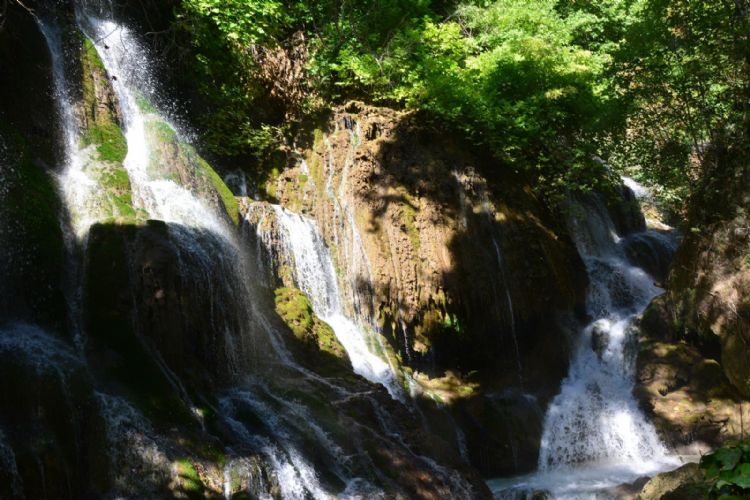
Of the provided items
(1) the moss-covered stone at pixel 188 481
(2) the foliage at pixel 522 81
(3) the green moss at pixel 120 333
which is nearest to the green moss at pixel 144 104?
(2) the foliage at pixel 522 81

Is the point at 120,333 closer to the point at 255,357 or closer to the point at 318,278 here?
the point at 255,357

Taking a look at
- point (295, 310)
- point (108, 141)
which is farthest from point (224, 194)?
point (295, 310)

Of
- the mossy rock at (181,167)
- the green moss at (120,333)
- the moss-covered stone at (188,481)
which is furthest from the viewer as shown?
the mossy rock at (181,167)

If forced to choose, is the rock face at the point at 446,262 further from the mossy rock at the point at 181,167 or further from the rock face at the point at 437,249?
the mossy rock at the point at 181,167

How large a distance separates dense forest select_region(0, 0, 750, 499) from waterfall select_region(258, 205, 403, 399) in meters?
0.06

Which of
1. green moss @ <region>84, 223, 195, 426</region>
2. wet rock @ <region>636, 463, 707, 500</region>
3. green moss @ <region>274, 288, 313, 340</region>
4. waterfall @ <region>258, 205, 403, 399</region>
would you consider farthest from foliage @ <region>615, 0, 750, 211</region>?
green moss @ <region>84, 223, 195, 426</region>

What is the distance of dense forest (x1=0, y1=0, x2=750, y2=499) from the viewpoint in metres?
6.69

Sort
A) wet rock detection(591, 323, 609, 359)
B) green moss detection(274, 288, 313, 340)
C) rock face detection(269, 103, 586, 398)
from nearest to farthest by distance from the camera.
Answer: green moss detection(274, 288, 313, 340)
rock face detection(269, 103, 586, 398)
wet rock detection(591, 323, 609, 359)

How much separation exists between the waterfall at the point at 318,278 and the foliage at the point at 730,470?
8.50 metres

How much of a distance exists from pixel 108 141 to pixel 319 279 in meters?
4.43

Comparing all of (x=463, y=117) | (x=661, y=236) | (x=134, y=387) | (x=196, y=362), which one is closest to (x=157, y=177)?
(x=196, y=362)

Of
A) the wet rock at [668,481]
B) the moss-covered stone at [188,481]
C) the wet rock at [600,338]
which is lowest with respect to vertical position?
the wet rock at [668,481]

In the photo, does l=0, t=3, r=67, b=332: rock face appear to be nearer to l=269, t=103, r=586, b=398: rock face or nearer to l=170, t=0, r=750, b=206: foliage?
l=170, t=0, r=750, b=206: foliage

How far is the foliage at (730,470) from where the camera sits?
2.24m
